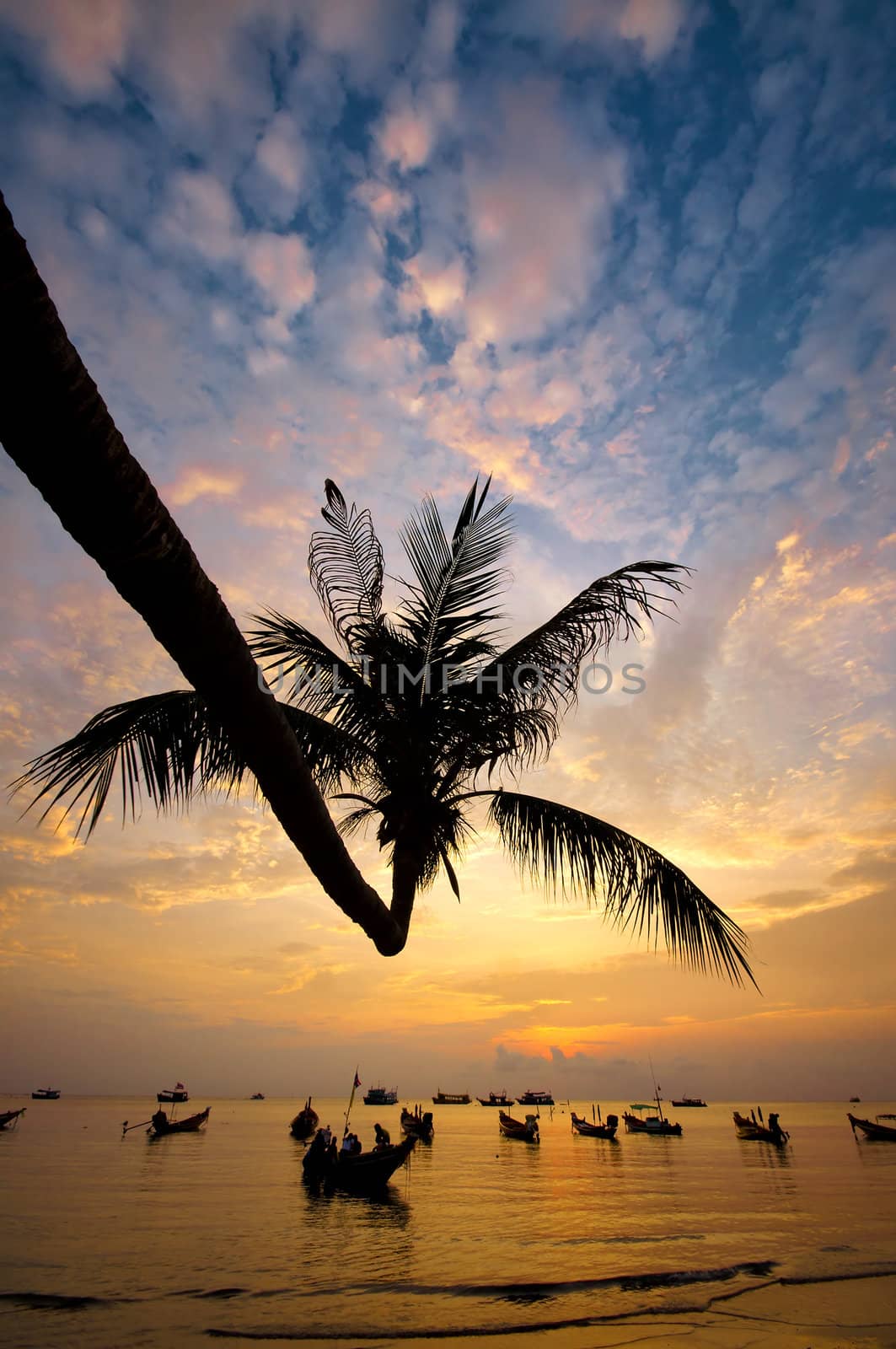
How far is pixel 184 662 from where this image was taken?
1961mm

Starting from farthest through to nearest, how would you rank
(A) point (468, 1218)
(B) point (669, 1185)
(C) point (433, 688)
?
(B) point (669, 1185)
(A) point (468, 1218)
(C) point (433, 688)

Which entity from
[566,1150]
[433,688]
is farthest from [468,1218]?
[566,1150]

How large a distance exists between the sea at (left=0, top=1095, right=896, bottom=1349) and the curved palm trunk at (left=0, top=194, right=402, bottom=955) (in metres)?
12.2

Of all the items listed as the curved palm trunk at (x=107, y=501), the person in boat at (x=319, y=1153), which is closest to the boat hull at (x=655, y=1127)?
the person in boat at (x=319, y=1153)

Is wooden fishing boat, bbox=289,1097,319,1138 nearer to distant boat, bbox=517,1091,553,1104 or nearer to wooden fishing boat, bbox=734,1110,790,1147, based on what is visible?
wooden fishing boat, bbox=734,1110,790,1147

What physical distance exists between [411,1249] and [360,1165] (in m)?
7.73

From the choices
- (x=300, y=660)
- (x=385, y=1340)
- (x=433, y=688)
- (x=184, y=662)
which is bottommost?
(x=385, y=1340)

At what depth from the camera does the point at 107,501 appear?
149cm

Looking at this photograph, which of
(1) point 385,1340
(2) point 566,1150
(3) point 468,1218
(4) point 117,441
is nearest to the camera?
(4) point 117,441

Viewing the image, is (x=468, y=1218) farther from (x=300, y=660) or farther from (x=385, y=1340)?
(x=300, y=660)

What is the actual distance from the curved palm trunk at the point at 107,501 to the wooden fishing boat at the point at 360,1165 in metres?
26.6

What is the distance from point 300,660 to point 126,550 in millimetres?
4473

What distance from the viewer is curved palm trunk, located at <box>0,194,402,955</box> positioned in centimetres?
121

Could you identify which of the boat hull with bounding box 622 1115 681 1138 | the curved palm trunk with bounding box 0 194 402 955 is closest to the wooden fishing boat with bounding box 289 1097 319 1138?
the boat hull with bounding box 622 1115 681 1138
